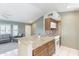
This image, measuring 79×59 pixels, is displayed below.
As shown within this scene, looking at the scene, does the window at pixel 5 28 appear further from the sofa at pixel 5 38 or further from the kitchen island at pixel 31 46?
the kitchen island at pixel 31 46

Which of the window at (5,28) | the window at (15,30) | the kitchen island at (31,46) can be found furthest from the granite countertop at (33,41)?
the window at (5,28)

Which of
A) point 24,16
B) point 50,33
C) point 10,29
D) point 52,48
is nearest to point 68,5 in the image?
point 50,33

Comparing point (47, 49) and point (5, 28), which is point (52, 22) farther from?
point (5, 28)

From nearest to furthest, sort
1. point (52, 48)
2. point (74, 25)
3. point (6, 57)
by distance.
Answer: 1. point (6, 57)
2. point (74, 25)
3. point (52, 48)

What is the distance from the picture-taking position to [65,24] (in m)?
1.94

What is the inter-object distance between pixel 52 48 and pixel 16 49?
3.01 ft

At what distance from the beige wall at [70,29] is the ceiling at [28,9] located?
0.51ft

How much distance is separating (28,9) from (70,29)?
1018mm

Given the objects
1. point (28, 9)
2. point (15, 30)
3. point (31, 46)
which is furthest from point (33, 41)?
point (28, 9)

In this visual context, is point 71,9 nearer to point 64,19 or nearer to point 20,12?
point 64,19

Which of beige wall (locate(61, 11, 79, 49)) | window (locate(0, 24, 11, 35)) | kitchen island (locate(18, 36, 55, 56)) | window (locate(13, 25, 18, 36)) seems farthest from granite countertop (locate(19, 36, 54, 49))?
beige wall (locate(61, 11, 79, 49))

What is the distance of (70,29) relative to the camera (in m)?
1.94

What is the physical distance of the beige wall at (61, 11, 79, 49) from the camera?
6.26 ft

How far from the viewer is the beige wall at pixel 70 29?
1.91 metres
